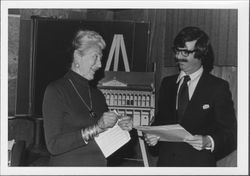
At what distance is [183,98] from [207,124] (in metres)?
0.17

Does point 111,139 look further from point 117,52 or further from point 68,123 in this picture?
point 117,52

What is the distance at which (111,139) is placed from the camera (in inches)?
75.2

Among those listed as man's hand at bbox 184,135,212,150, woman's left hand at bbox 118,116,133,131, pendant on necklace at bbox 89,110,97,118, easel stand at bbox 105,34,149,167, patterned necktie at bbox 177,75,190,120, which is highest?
easel stand at bbox 105,34,149,167

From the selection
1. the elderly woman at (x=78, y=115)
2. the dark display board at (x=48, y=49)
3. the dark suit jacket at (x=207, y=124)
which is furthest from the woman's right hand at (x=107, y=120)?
the dark display board at (x=48, y=49)

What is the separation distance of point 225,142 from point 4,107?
3.58 feet

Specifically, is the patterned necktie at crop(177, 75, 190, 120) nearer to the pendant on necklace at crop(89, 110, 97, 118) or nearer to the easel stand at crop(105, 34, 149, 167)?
the easel stand at crop(105, 34, 149, 167)

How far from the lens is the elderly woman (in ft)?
6.02

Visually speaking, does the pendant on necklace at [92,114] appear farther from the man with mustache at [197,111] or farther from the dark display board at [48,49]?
the dark display board at [48,49]

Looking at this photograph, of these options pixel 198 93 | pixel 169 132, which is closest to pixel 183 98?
pixel 198 93

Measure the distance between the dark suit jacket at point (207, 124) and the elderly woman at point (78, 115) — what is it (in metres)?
0.26

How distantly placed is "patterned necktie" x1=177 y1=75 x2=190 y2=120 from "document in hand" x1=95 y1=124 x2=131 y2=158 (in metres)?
0.28

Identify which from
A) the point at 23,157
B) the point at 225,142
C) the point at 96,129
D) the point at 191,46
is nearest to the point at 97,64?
the point at 96,129

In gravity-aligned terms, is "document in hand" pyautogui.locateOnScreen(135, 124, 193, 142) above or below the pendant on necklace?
below

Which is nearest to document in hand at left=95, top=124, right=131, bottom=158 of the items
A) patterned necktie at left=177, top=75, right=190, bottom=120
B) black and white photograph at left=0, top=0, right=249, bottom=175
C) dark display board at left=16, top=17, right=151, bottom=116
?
black and white photograph at left=0, top=0, right=249, bottom=175
